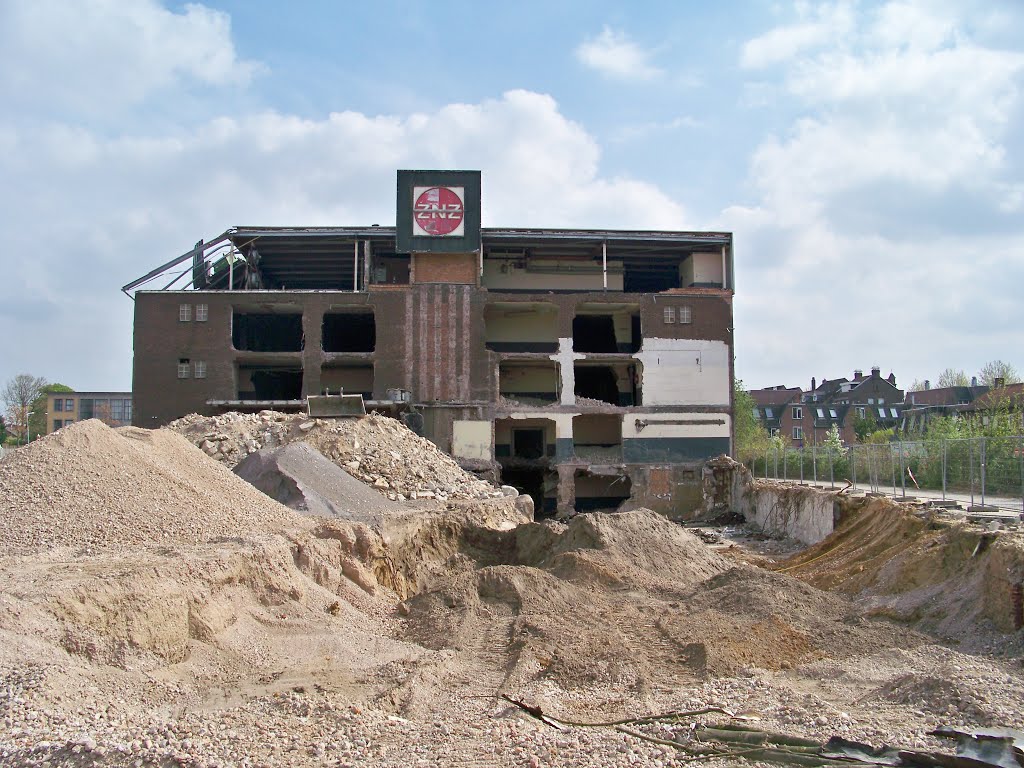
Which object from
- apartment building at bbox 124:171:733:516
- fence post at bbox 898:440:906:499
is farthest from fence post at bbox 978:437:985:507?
apartment building at bbox 124:171:733:516

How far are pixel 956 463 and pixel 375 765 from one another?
1704 centimetres

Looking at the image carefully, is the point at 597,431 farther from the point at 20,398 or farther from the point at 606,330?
the point at 20,398

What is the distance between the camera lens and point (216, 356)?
38.8 m

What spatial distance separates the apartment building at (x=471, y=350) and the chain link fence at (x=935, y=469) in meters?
10.7

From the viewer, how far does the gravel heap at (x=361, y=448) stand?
78.9ft

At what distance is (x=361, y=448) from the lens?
2556 cm

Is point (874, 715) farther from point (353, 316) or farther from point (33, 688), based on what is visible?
point (353, 316)

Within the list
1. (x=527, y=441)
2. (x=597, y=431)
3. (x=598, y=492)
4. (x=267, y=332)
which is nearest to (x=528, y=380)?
(x=527, y=441)

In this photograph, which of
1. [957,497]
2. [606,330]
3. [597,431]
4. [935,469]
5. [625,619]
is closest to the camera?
[625,619]

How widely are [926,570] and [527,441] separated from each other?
29.9 metres

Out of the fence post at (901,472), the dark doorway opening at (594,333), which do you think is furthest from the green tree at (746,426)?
the fence post at (901,472)

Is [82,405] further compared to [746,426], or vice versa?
[82,405]

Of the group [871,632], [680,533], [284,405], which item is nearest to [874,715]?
[871,632]

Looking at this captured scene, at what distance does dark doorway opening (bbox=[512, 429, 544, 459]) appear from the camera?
4306 cm
